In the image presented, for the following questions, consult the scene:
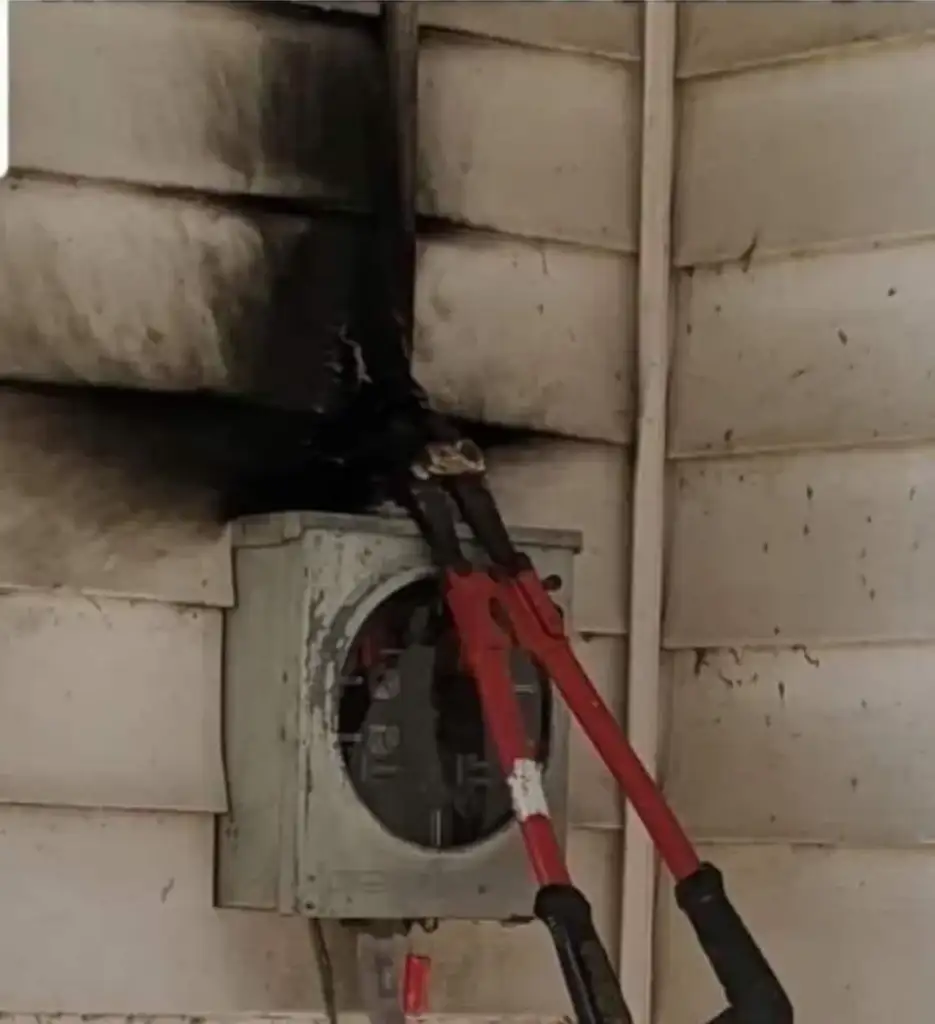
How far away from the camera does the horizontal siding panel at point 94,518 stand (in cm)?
127

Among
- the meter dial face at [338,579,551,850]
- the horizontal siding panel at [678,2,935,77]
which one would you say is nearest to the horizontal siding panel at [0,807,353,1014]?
the meter dial face at [338,579,551,850]

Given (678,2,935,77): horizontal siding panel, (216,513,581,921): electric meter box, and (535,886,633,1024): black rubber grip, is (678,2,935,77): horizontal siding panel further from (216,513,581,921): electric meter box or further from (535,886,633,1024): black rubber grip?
(535,886,633,1024): black rubber grip

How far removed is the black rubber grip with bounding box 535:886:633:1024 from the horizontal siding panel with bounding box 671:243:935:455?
490 mm

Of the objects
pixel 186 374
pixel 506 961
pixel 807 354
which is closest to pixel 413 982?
pixel 506 961

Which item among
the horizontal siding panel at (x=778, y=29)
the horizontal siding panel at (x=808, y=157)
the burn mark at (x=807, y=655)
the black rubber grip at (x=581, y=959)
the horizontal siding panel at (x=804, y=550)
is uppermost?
the horizontal siding panel at (x=778, y=29)

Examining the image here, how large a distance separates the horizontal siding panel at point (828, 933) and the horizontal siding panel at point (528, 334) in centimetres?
38

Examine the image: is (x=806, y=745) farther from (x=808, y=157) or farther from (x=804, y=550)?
(x=808, y=157)

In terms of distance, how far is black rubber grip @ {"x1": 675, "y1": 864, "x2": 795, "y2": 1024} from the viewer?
108 centimetres

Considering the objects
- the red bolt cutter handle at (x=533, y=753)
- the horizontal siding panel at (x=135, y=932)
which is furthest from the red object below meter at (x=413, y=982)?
the red bolt cutter handle at (x=533, y=753)

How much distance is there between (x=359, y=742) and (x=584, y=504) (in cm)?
33

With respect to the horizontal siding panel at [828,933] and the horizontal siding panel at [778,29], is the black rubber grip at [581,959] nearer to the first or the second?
the horizontal siding panel at [828,933]

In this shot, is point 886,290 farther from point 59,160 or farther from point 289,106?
point 59,160

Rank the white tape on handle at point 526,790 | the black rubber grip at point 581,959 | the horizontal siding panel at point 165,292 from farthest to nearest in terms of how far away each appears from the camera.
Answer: the horizontal siding panel at point 165,292
the white tape on handle at point 526,790
the black rubber grip at point 581,959

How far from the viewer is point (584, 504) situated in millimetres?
1475
